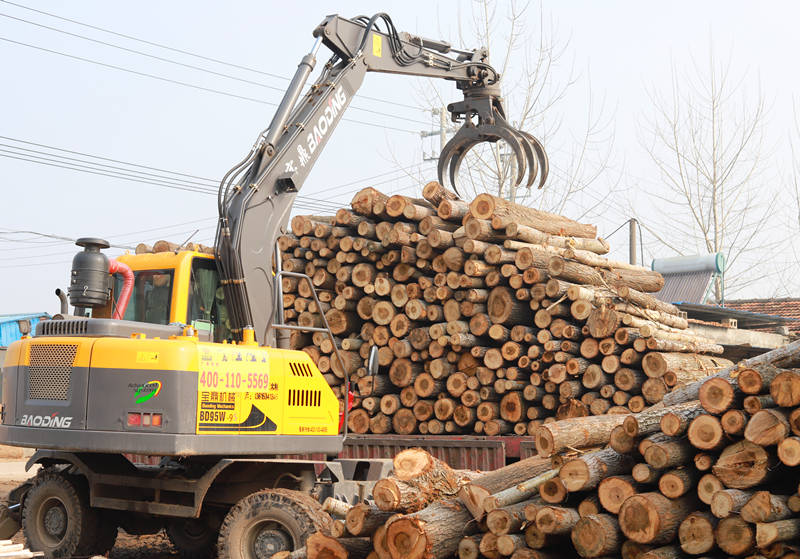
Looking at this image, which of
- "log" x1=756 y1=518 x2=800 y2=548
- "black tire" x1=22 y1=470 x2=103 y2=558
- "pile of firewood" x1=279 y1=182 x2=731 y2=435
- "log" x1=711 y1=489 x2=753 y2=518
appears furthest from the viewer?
"pile of firewood" x1=279 y1=182 x2=731 y2=435

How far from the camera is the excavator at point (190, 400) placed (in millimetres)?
7098

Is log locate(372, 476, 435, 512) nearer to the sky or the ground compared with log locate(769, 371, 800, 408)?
nearer to the ground

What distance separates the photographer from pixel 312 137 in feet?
31.1

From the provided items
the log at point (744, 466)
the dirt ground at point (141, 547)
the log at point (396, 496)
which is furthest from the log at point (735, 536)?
the dirt ground at point (141, 547)

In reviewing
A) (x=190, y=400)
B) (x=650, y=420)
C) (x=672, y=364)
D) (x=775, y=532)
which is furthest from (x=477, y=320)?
(x=775, y=532)

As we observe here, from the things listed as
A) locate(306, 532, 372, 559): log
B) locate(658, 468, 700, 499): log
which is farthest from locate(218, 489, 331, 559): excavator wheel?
locate(658, 468, 700, 499): log

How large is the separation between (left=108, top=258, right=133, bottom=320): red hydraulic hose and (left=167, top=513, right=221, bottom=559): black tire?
2190mm

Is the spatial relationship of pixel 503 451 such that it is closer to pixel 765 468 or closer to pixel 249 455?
pixel 249 455

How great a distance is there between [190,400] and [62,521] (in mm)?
2215

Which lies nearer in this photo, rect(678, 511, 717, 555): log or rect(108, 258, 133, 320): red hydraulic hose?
rect(678, 511, 717, 555): log

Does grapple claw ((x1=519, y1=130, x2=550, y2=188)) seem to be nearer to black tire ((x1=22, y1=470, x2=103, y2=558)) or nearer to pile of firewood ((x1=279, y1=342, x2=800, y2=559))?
pile of firewood ((x1=279, y1=342, x2=800, y2=559))

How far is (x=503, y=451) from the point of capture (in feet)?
33.2

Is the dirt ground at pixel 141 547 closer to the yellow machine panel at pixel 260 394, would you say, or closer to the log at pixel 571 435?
the yellow machine panel at pixel 260 394

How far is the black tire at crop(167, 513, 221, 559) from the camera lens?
28.9ft
